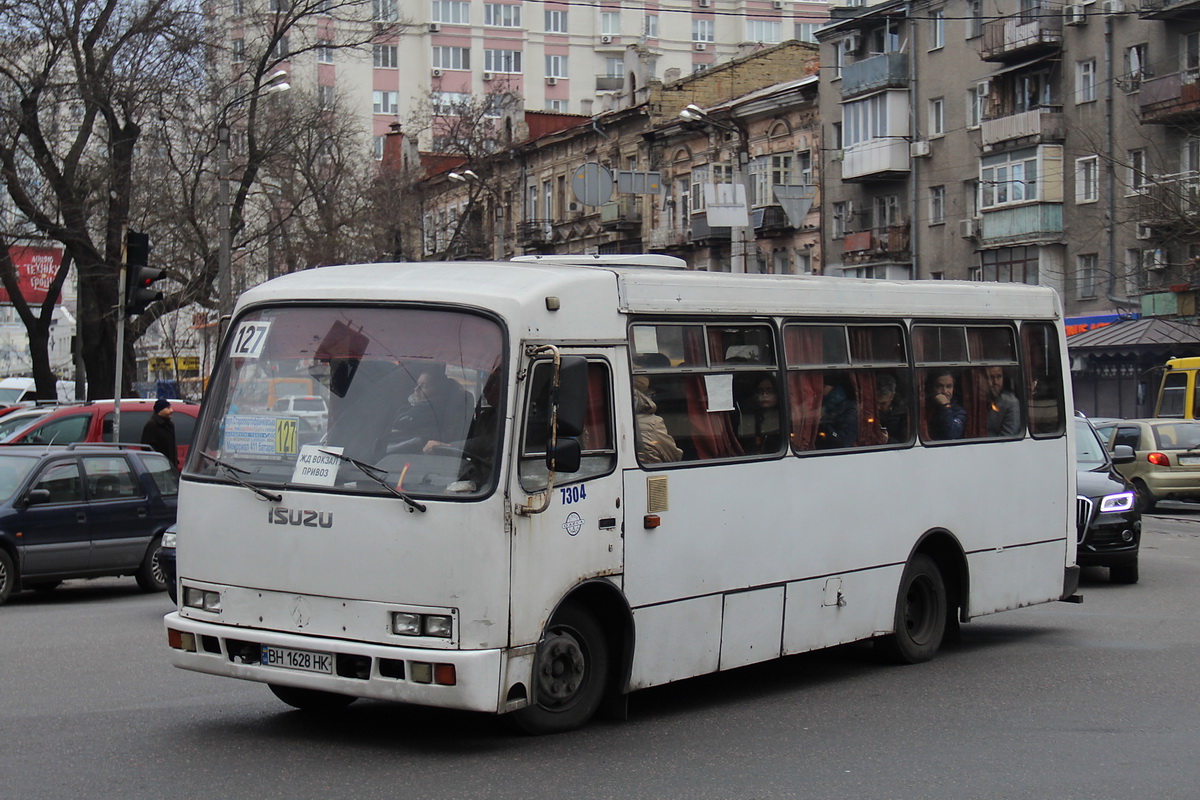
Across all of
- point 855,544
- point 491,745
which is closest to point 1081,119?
point 855,544

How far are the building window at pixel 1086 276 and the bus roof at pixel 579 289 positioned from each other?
37942mm

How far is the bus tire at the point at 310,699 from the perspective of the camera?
8820mm

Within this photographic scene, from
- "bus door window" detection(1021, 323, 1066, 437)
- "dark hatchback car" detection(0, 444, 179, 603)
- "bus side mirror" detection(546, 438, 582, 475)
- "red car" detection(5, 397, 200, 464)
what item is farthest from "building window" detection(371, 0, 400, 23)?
"bus side mirror" detection(546, 438, 582, 475)

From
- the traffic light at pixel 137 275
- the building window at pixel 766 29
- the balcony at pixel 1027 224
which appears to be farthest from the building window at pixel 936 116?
the building window at pixel 766 29

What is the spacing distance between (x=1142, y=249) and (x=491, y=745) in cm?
3953

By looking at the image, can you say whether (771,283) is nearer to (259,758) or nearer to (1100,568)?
(259,758)

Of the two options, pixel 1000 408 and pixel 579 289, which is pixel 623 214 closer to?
pixel 1000 408

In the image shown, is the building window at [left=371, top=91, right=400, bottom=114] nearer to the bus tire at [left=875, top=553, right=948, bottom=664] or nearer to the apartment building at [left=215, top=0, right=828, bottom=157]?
the apartment building at [left=215, top=0, right=828, bottom=157]

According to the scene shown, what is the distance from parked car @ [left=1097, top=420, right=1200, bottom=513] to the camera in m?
28.0

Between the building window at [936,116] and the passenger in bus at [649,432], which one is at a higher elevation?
the building window at [936,116]

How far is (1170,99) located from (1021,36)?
20.5ft

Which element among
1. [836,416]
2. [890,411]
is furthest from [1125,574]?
[836,416]

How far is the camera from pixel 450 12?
98.9 metres

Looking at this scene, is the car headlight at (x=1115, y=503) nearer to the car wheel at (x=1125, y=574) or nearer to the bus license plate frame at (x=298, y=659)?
the car wheel at (x=1125, y=574)
